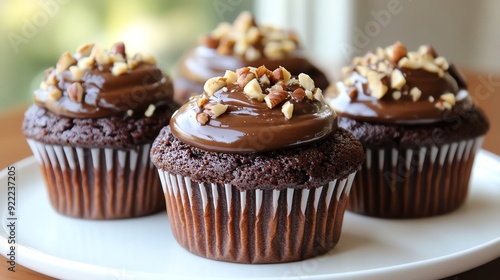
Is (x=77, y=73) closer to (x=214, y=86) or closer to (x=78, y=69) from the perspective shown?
(x=78, y=69)

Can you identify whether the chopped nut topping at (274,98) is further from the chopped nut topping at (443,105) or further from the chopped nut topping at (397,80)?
the chopped nut topping at (443,105)

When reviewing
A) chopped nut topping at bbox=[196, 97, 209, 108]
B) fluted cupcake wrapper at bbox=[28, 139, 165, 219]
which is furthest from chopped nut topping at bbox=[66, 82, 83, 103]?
chopped nut topping at bbox=[196, 97, 209, 108]

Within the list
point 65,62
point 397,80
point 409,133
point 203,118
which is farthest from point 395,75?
point 65,62

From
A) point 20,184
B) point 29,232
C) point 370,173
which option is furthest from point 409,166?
point 20,184

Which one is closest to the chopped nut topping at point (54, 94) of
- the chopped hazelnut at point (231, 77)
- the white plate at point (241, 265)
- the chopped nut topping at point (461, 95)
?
the white plate at point (241, 265)

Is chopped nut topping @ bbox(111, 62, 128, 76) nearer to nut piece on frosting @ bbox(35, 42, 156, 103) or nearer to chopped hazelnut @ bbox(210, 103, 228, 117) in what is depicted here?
nut piece on frosting @ bbox(35, 42, 156, 103)

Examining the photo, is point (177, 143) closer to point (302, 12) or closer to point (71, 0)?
point (71, 0)
